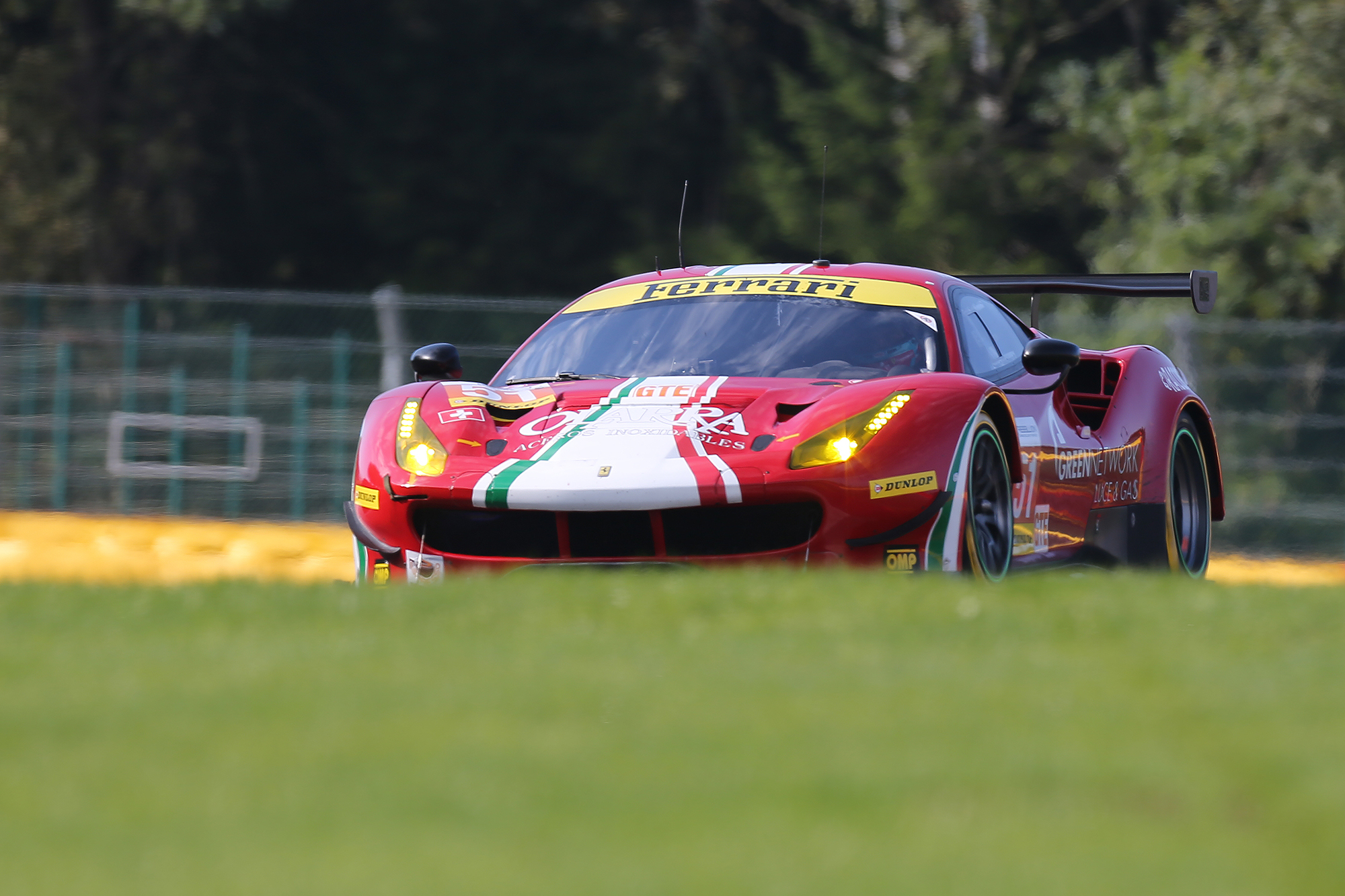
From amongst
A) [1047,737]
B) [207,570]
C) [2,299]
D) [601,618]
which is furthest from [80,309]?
[1047,737]

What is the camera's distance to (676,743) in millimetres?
3197

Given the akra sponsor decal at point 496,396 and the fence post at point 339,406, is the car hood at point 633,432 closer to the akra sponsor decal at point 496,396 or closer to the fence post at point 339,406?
the akra sponsor decal at point 496,396

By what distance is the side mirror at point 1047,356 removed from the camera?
669cm

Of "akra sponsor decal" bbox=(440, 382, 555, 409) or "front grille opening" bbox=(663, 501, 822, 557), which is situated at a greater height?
"akra sponsor decal" bbox=(440, 382, 555, 409)

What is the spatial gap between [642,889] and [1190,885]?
0.72 metres

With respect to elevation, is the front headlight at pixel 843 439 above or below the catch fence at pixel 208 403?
below

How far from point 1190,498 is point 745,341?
102 inches

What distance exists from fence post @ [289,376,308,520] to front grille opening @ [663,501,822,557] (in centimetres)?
1124

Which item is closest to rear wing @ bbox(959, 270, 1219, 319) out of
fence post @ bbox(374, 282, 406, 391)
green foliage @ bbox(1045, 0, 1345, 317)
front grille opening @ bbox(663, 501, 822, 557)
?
front grille opening @ bbox(663, 501, 822, 557)

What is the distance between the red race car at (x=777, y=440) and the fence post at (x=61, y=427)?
32.4ft

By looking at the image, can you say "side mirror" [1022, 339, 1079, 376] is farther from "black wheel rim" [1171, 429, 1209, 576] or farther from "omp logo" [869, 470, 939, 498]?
"black wheel rim" [1171, 429, 1209, 576]

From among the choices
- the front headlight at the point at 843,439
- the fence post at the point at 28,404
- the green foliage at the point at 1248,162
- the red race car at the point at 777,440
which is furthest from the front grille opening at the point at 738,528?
the green foliage at the point at 1248,162

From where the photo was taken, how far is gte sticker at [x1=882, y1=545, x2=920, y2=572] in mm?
5625

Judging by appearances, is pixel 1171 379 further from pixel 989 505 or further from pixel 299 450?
pixel 299 450
